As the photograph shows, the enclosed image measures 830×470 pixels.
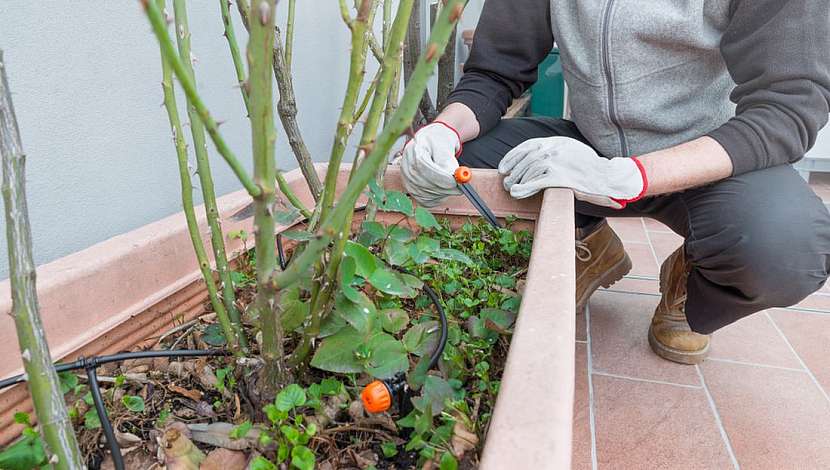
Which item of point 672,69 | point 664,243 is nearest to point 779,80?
point 672,69

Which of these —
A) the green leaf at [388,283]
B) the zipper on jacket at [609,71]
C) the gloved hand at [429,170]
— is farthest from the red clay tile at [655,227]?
the green leaf at [388,283]

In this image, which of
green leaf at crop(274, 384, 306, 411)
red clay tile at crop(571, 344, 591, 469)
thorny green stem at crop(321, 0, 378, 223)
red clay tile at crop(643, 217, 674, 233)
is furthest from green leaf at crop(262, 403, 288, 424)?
red clay tile at crop(643, 217, 674, 233)

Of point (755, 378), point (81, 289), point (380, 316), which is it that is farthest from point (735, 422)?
point (81, 289)

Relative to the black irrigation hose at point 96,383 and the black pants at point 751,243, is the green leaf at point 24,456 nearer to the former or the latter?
the black irrigation hose at point 96,383

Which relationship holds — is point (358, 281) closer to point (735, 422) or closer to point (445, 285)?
point (445, 285)

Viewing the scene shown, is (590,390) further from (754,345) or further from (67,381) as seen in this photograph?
(67,381)

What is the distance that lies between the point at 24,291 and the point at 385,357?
0.32 meters

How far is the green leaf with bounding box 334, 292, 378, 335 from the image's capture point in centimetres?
49

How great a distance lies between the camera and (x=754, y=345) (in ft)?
4.15

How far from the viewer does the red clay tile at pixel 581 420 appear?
0.91 meters

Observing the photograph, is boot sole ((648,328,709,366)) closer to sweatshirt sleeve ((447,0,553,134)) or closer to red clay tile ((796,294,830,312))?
red clay tile ((796,294,830,312))

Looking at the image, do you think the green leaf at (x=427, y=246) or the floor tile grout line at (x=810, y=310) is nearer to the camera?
the green leaf at (x=427, y=246)

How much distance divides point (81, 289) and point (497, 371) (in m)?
0.51

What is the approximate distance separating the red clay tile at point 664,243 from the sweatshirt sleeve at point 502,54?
0.91m
